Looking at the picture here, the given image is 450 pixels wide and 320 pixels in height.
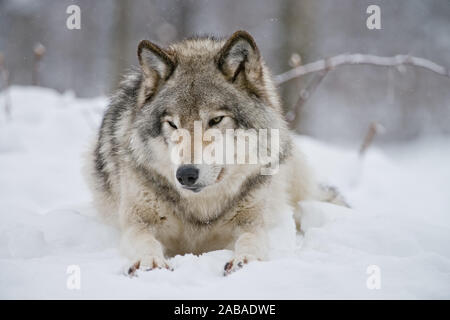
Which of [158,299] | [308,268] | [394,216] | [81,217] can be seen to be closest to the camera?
[158,299]

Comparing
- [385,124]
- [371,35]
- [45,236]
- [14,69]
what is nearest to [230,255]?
[45,236]

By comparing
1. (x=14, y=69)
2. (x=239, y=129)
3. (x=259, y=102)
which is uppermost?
(x=14, y=69)

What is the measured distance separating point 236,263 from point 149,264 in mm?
468

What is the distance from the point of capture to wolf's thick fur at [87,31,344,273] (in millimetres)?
2428

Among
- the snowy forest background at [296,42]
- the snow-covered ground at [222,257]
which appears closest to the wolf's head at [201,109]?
the snow-covered ground at [222,257]

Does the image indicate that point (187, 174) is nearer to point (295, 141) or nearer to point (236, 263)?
point (236, 263)

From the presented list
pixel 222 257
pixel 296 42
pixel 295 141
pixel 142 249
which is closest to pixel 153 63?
pixel 142 249

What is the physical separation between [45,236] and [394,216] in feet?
8.16

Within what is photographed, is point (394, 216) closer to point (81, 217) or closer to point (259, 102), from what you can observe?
point (259, 102)

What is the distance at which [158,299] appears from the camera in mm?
1730

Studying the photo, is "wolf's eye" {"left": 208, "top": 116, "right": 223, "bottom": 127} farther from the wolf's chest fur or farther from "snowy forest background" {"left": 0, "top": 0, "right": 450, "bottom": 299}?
"snowy forest background" {"left": 0, "top": 0, "right": 450, "bottom": 299}

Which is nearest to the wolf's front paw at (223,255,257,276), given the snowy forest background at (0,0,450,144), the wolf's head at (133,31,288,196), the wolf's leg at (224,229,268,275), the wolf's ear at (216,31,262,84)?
the wolf's leg at (224,229,268,275)

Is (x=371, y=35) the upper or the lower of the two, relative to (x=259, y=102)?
upper

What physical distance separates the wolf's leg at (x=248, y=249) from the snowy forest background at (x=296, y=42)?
184 inches
